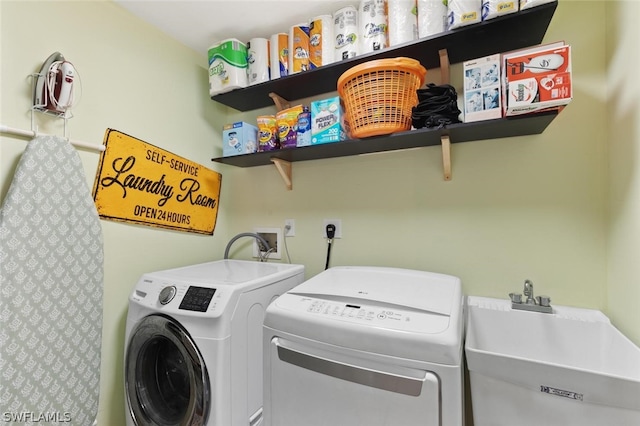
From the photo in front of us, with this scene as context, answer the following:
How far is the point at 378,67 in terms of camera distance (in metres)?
1.15

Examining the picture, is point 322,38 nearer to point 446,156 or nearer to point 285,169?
point 285,169

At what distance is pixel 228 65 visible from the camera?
1557 mm

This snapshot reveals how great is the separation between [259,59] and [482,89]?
1177 millimetres

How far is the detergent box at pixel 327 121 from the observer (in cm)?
A: 136

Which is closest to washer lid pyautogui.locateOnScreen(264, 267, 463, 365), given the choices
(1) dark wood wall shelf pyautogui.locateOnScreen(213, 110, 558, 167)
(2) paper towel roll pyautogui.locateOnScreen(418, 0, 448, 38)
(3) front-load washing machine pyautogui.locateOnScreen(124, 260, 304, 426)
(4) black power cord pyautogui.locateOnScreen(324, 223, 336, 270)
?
(3) front-load washing machine pyautogui.locateOnScreen(124, 260, 304, 426)

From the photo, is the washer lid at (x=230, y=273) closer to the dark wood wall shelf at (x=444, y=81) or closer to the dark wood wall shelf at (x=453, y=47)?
the dark wood wall shelf at (x=444, y=81)

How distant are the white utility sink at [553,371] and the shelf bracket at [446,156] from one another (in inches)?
25.2

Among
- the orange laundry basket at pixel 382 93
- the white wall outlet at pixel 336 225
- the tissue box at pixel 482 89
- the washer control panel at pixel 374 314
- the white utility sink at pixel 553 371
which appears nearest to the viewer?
the white utility sink at pixel 553 371

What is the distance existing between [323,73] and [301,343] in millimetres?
1298

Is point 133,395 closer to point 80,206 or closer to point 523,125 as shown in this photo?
point 80,206

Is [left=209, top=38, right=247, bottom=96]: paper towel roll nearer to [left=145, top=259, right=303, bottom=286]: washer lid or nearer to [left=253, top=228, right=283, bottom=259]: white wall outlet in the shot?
[left=253, top=228, right=283, bottom=259]: white wall outlet

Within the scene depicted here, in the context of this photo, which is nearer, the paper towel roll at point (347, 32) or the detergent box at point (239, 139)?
the paper towel roll at point (347, 32)

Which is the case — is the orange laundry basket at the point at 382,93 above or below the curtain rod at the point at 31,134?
above

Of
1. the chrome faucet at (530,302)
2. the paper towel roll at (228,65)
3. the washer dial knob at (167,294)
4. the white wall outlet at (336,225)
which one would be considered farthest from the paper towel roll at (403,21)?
the washer dial knob at (167,294)
